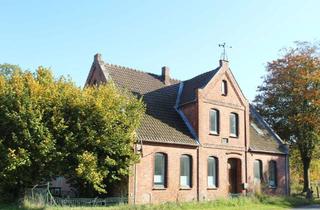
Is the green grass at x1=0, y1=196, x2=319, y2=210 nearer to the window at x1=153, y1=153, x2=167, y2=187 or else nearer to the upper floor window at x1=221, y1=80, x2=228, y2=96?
the window at x1=153, y1=153, x2=167, y2=187

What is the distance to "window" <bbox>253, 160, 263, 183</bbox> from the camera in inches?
1193

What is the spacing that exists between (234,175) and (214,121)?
4151mm

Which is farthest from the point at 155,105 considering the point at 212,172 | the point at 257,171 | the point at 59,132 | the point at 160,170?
the point at 59,132

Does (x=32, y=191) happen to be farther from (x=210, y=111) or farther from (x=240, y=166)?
(x=240, y=166)

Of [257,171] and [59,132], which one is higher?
[59,132]

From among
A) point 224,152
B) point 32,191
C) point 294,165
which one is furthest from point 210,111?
point 294,165

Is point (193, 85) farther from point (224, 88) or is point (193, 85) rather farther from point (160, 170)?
point (160, 170)

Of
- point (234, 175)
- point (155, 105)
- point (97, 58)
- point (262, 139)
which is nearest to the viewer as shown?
point (155, 105)

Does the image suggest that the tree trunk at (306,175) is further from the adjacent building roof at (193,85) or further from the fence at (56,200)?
the fence at (56,200)

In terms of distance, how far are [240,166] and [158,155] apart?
7.29 meters

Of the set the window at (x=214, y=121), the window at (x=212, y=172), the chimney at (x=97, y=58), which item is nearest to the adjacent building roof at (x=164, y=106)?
the chimney at (x=97, y=58)

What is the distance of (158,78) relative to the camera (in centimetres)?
3222

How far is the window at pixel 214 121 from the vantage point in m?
28.1

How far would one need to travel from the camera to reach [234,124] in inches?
1167
